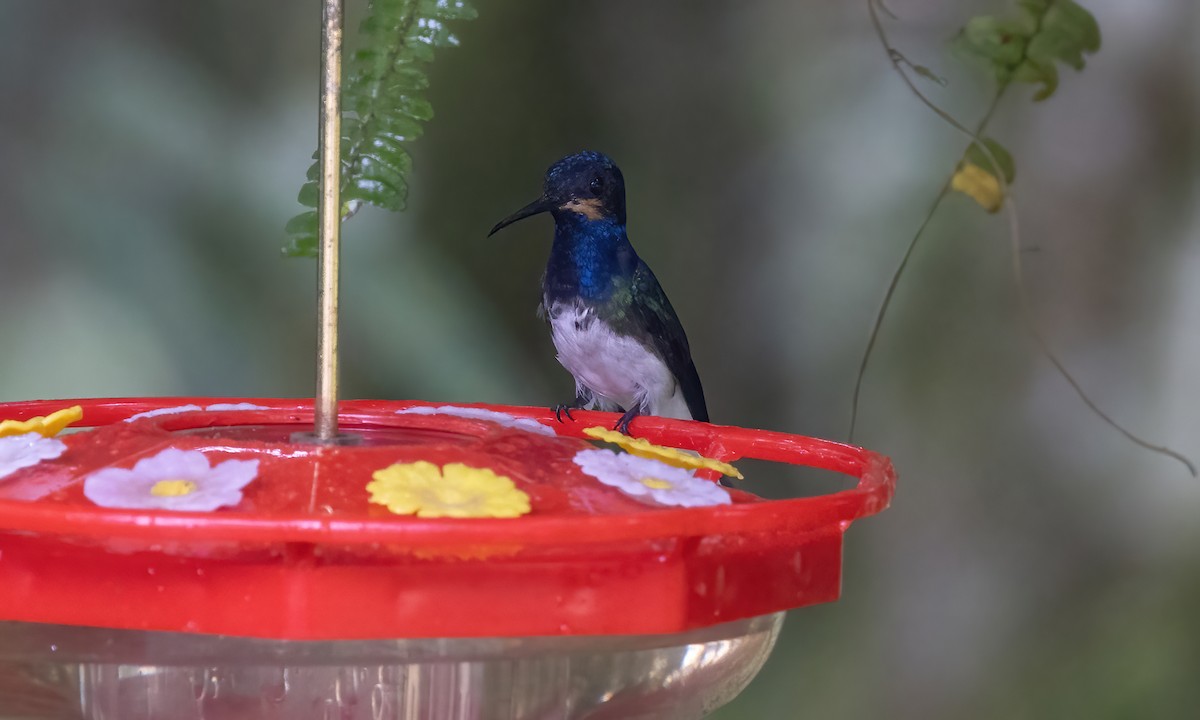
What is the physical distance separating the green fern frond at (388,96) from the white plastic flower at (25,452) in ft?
2.01

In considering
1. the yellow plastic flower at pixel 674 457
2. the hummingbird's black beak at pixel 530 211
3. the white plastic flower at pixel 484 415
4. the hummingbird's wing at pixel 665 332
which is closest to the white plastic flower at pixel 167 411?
the white plastic flower at pixel 484 415

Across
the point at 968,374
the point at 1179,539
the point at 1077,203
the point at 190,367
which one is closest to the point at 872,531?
the point at 968,374

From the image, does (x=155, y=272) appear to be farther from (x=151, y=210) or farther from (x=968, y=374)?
(x=968, y=374)

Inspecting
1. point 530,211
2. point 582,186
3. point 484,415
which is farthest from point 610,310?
point 484,415

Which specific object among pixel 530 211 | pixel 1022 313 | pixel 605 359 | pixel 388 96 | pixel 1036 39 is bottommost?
pixel 605 359

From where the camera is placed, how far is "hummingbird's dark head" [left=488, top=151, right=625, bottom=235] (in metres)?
2.08

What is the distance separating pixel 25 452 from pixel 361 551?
0.28m

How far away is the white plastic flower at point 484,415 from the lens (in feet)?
3.25

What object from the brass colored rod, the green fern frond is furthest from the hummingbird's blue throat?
the brass colored rod

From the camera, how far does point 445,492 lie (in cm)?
65

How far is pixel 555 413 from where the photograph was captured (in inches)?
46.0

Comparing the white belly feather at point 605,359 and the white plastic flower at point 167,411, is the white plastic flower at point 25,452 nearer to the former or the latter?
the white plastic flower at point 167,411

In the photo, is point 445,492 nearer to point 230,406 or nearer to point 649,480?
point 649,480

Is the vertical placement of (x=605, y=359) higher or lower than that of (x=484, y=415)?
lower
